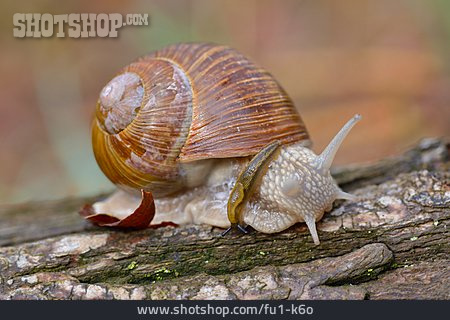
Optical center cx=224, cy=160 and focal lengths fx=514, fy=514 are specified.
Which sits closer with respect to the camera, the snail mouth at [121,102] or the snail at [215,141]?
the snail at [215,141]

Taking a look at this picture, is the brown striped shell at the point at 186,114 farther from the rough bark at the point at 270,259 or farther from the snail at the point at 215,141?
the rough bark at the point at 270,259

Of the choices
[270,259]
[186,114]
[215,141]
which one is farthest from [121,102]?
[270,259]

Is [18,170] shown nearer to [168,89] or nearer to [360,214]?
[168,89]

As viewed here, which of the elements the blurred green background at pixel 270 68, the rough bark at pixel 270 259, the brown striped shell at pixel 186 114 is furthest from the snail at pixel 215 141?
the blurred green background at pixel 270 68

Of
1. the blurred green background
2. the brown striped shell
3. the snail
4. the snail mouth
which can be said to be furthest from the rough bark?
the blurred green background

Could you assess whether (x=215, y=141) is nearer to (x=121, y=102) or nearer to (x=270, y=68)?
(x=121, y=102)

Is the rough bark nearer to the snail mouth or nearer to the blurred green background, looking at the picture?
the snail mouth

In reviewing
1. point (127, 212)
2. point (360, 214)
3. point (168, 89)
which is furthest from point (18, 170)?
point (360, 214)
